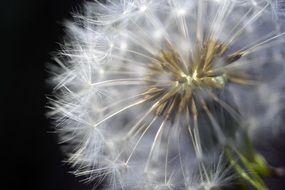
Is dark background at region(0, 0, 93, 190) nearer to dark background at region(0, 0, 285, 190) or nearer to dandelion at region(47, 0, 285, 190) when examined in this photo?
dark background at region(0, 0, 285, 190)

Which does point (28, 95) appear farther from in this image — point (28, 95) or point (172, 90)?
point (172, 90)

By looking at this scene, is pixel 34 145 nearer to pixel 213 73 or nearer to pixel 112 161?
pixel 112 161

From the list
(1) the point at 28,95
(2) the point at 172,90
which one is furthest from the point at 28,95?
(2) the point at 172,90

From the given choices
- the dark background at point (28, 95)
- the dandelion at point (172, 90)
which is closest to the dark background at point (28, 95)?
the dark background at point (28, 95)

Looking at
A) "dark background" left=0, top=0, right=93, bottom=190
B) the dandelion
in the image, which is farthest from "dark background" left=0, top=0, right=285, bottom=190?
the dandelion

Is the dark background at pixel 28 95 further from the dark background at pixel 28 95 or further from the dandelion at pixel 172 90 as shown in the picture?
the dandelion at pixel 172 90

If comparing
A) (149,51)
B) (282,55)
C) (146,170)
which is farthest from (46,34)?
(282,55)
